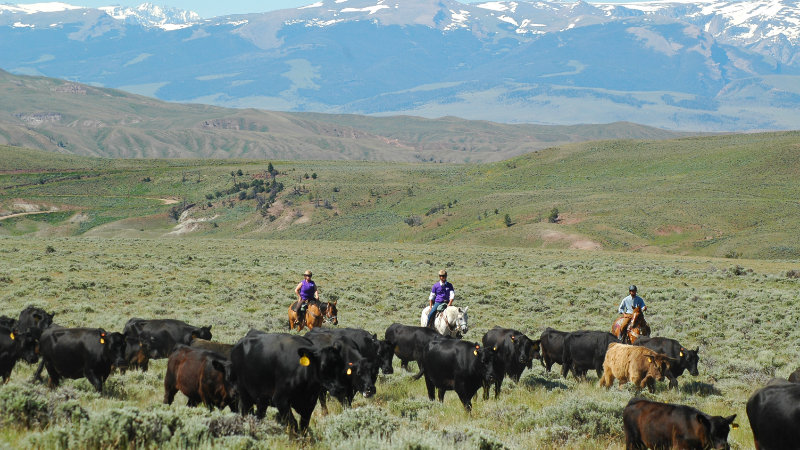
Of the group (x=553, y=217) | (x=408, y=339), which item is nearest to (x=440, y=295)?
(x=408, y=339)

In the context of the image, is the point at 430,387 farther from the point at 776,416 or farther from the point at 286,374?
the point at 776,416

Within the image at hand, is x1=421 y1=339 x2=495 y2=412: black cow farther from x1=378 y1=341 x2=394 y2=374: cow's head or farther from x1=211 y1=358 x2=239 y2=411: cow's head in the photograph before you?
x1=211 y1=358 x2=239 y2=411: cow's head

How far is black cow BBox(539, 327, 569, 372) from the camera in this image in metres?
18.4

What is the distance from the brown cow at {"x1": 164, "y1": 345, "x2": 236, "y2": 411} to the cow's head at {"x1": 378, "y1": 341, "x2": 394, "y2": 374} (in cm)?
413

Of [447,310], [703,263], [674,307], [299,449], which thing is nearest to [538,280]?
[674,307]

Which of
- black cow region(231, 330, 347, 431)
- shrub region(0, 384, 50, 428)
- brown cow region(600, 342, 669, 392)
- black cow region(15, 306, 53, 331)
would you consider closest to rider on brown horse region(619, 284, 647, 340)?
A: brown cow region(600, 342, 669, 392)

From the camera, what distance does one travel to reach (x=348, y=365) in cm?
1117

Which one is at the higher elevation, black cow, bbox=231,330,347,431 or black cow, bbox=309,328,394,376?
black cow, bbox=231,330,347,431

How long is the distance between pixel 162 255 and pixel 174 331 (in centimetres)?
3221

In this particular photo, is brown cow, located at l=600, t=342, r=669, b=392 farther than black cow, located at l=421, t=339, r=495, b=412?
Yes

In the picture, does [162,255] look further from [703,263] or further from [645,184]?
[645,184]

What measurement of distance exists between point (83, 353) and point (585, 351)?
10914 mm

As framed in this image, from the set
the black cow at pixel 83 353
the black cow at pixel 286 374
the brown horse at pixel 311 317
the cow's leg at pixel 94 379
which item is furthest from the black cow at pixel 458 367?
the brown horse at pixel 311 317

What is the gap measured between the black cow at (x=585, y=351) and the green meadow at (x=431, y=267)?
433 millimetres
